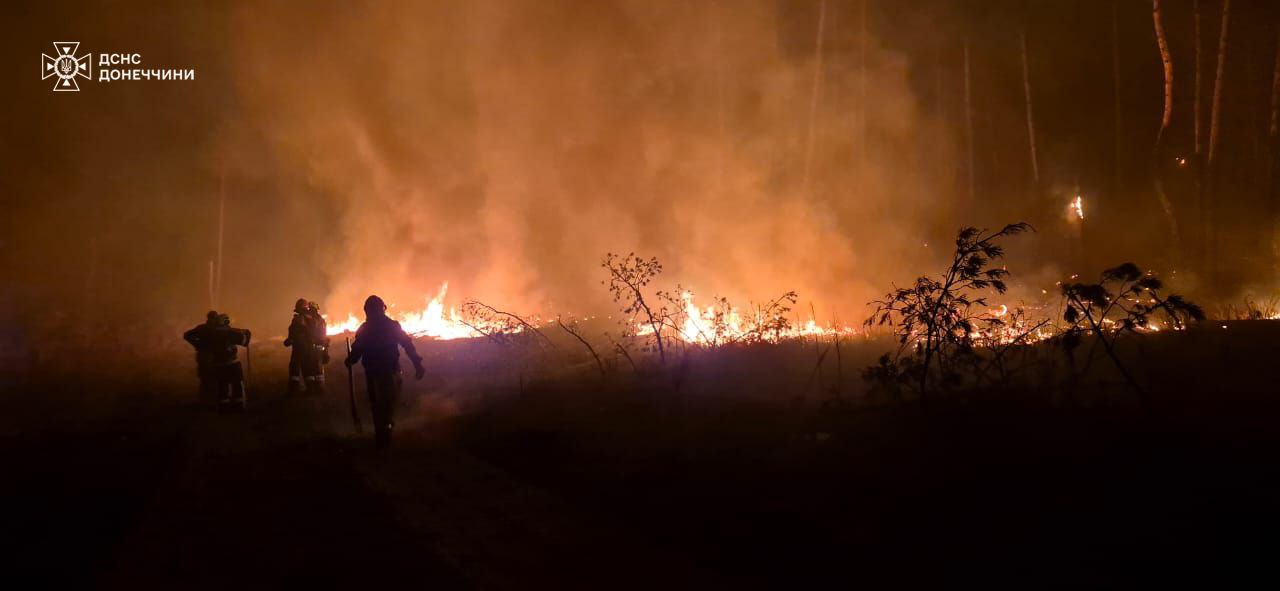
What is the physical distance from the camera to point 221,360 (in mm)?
10508

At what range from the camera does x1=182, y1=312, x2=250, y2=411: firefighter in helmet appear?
1035cm

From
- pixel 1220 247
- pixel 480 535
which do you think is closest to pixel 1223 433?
pixel 480 535

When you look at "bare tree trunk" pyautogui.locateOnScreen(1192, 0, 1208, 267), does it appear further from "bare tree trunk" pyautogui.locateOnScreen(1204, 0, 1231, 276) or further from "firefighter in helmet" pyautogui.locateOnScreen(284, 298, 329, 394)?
"firefighter in helmet" pyautogui.locateOnScreen(284, 298, 329, 394)

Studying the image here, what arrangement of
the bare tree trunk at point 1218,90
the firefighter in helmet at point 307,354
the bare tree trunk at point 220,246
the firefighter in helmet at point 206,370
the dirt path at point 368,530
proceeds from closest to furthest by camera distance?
the dirt path at point 368,530 < the firefighter in helmet at point 206,370 < the firefighter in helmet at point 307,354 < the bare tree trunk at point 1218,90 < the bare tree trunk at point 220,246

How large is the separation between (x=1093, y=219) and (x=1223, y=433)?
70.2 ft

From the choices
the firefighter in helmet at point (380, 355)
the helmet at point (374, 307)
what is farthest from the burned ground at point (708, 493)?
the helmet at point (374, 307)

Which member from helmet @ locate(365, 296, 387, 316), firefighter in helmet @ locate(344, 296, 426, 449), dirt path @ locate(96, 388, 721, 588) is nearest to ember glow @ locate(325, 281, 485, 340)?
helmet @ locate(365, 296, 387, 316)

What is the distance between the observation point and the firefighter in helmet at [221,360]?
1035 centimetres

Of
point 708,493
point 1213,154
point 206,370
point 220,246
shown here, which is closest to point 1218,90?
point 1213,154

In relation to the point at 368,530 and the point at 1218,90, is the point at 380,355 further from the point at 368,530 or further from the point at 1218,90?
the point at 1218,90

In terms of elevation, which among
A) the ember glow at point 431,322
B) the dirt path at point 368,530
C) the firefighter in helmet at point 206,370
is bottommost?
the dirt path at point 368,530

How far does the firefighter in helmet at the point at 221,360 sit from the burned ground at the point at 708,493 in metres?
1.65

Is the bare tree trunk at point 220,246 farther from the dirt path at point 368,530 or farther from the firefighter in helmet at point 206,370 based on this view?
the dirt path at point 368,530

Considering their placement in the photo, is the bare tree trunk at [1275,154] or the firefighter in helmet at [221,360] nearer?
the firefighter in helmet at [221,360]
